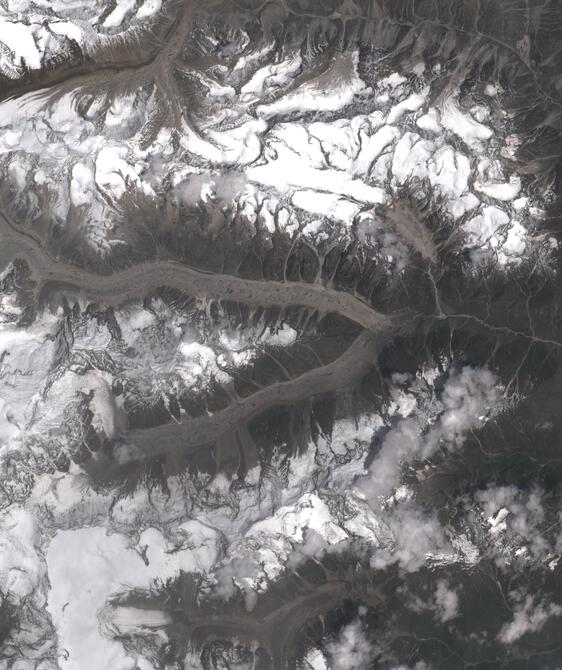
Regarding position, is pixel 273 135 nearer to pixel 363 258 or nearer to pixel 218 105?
pixel 218 105

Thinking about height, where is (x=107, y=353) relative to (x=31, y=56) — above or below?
below

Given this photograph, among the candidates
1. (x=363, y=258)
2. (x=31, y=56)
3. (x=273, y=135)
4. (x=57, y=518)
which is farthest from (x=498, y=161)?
(x=57, y=518)

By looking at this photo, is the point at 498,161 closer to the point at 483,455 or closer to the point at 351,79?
the point at 351,79

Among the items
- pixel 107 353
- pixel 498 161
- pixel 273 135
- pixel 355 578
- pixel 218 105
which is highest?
pixel 218 105

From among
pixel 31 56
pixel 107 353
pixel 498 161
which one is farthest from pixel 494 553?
pixel 31 56

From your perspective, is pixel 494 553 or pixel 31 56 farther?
pixel 31 56

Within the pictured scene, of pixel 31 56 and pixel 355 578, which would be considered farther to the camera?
pixel 31 56
